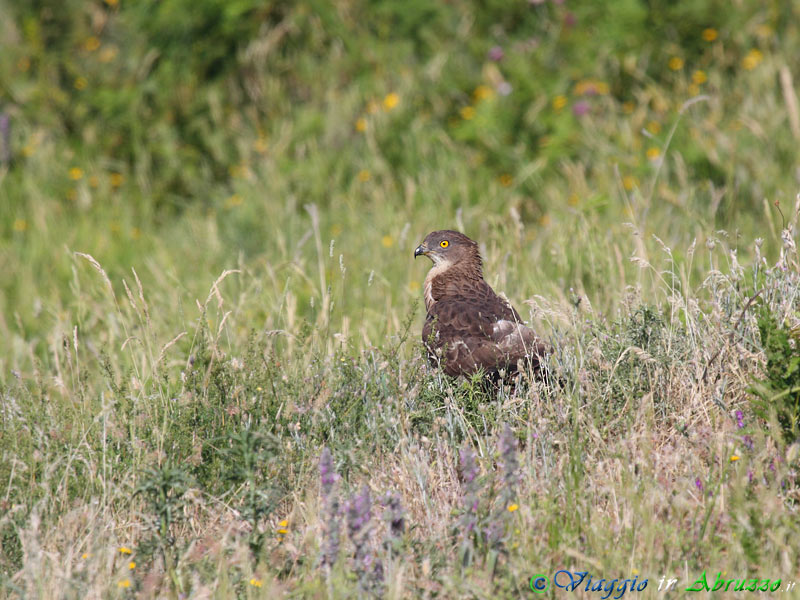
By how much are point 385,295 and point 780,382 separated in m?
2.91

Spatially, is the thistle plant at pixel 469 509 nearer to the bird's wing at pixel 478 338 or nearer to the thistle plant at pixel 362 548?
the thistle plant at pixel 362 548

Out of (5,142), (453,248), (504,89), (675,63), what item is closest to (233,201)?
(5,142)

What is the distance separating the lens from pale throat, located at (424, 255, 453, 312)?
5090 mm

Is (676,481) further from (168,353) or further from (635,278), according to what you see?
(168,353)

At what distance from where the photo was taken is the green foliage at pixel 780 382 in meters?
3.22

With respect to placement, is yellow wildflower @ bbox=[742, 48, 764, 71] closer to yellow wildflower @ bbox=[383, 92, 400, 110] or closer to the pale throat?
yellow wildflower @ bbox=[383, 92, 400, 110]

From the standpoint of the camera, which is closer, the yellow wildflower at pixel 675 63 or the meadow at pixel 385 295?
the meadow at pixel 385 295

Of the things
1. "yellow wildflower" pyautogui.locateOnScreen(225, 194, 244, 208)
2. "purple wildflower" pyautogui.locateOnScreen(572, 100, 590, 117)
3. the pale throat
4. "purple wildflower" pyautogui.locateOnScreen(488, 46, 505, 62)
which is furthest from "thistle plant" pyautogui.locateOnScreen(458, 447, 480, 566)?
"purple wildflower" pyautogui.locateOnScreen(488, 46, 505, 62)

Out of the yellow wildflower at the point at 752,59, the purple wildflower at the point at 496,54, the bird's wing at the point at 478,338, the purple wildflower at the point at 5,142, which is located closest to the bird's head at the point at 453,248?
the bird's wing at the point at 478,338

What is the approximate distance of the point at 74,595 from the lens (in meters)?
2.84

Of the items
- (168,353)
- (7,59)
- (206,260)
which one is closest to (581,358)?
(168,353)

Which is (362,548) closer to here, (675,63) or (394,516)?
(394,516)

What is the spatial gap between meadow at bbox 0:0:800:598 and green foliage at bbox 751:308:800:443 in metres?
0.01

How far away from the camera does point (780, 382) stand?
3.27 metres
